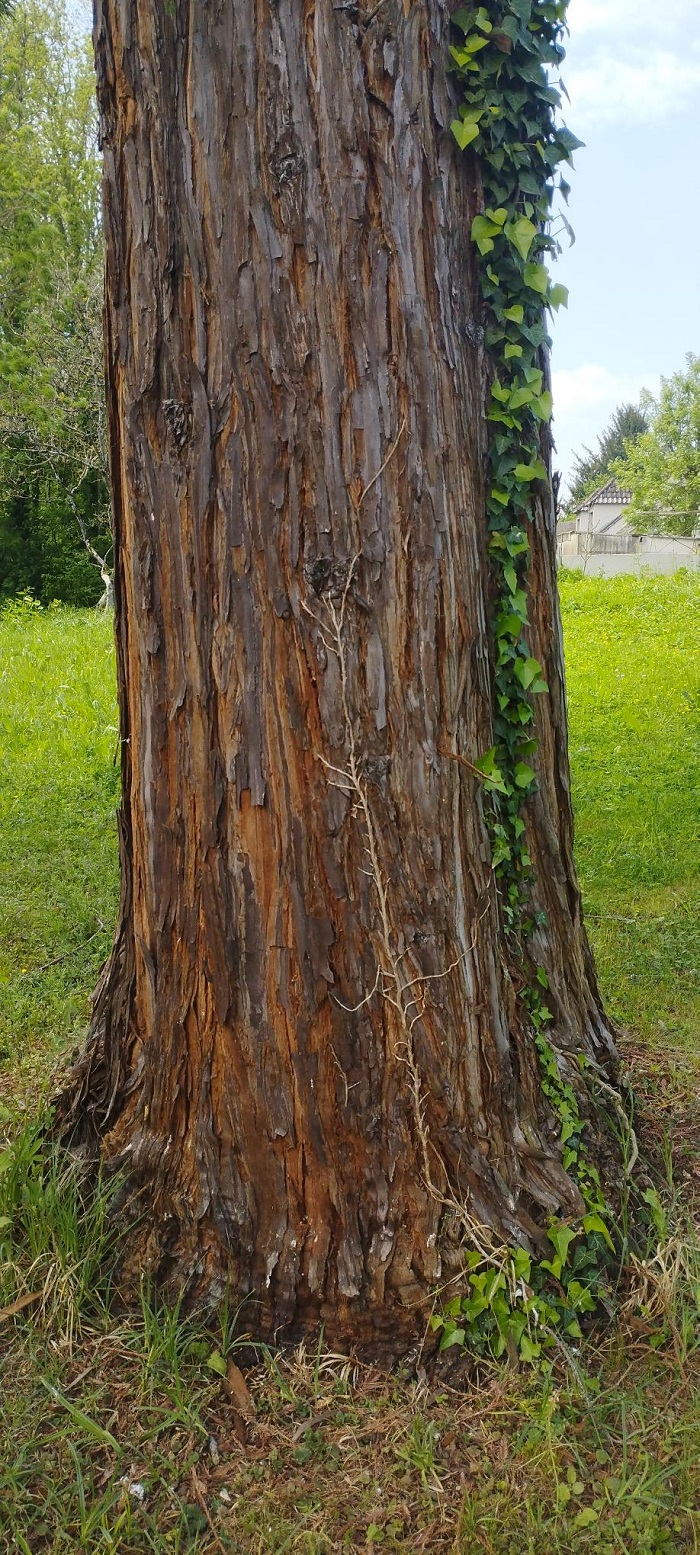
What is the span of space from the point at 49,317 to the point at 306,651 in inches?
725

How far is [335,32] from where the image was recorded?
2121mm

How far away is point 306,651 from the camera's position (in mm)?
2227

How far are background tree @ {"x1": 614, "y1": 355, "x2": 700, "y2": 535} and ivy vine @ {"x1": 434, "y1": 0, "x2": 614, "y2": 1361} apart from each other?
35787mm

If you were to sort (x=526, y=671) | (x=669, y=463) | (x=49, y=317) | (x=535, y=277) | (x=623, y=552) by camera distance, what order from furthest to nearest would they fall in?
(x=669, y=463), (x=623, y=552), (x=49, y=317), (x=526, y=671), (x=535, y=277)

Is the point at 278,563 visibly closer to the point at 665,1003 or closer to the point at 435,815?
the point at 435,815

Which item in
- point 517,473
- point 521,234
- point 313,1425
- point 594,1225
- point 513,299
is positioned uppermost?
point 521,234

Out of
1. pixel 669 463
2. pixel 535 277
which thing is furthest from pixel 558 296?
pixel 669 463

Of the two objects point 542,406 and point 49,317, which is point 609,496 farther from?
point 542,406

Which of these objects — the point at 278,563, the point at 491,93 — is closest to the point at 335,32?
the point at 491,93

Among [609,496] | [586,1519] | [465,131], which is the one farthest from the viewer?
[609,496]

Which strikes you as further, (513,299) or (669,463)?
(669,463)

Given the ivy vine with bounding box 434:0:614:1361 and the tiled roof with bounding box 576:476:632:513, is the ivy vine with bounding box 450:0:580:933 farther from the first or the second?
the tiled roof with bounding box 576:476:632:513

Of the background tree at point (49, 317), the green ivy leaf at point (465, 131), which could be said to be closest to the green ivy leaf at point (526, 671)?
the green ivy leaf at point (465, 131)

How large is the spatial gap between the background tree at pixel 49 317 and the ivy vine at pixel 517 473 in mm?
16503
